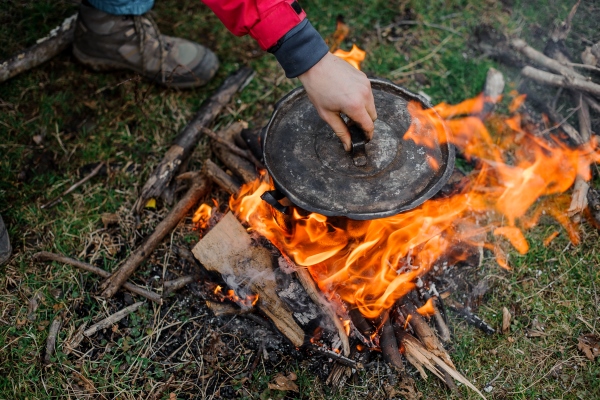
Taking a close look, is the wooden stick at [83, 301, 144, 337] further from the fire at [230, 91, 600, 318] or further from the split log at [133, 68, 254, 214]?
the fire at [230, 91, 600, 318]

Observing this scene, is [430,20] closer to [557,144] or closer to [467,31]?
[467,31]

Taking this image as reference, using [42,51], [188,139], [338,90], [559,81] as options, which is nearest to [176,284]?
[188,139]

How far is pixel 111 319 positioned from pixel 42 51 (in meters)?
2.77

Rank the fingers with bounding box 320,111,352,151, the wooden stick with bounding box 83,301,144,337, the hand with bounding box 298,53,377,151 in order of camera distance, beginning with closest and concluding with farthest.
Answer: the hand with bounding box 298,53,377,151, the fingers with bounding box 320,111,352,151, the wooden stick with bounding box 83,301,144,337

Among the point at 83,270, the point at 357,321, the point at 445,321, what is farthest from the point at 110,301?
the point at 445,321

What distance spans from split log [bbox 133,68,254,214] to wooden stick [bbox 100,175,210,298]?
9.4 inches

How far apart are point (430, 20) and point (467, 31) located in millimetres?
426

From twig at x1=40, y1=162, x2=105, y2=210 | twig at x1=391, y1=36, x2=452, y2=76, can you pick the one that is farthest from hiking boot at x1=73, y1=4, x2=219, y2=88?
twig at x1=391, y1=36, x2=452, y2=76

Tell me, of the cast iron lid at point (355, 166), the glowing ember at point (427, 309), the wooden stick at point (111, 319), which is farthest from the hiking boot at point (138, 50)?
the glowing ember at point (427, 309)

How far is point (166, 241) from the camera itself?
340 centimetres

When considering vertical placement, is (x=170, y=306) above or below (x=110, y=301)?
below

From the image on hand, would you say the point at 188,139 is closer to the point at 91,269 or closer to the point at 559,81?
the point at 91,269

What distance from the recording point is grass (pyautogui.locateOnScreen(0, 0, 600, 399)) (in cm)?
287

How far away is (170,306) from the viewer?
3.14m
